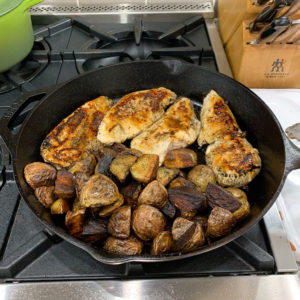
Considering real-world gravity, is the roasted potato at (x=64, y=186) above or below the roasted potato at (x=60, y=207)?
above

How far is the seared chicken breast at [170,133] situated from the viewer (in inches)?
49.6

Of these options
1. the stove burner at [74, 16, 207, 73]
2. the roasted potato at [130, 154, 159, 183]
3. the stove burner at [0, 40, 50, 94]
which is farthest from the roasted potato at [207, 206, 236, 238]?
the stove burner at [0, 40, 50, 94]

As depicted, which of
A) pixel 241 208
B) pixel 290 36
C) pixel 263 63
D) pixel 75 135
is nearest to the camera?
pixel 241 208

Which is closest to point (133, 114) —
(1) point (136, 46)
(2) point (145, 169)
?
(2) point (145, 169)

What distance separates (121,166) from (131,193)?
103 mm

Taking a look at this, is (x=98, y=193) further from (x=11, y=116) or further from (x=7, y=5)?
(x=7, y=5)

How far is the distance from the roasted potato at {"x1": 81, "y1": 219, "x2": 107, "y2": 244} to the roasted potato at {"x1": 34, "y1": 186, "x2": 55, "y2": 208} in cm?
17

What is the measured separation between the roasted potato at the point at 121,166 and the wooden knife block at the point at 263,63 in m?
0.85

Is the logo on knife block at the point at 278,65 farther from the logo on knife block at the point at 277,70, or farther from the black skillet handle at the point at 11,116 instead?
the black skillet handle at the point at 11,116

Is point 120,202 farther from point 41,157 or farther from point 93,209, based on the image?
point 41,157

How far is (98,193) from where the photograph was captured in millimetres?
900

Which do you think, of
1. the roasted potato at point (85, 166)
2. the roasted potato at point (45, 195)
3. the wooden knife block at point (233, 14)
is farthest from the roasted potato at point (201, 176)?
the wooden knife block at point (233, 14)

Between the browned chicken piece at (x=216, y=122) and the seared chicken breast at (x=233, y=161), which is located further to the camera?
the browned chicken piece at (x=216, y=122)

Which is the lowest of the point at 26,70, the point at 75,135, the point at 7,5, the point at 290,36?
the point at 75,135
